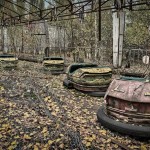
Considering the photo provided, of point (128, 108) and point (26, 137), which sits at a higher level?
point (128, 108)

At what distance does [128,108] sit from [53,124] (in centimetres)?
120

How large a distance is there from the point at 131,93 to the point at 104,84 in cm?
236

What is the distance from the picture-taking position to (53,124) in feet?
13.4

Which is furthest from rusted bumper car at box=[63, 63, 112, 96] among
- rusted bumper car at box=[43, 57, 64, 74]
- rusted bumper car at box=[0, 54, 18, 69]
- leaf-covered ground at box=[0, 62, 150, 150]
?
rusted bumper car at box=[0, 54, 18, 69]

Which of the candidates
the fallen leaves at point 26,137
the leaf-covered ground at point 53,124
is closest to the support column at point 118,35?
the leaf-covered ground at point 53,124

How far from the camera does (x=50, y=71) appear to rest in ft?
31.8

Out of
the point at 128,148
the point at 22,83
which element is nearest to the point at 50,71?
the point at 22,83

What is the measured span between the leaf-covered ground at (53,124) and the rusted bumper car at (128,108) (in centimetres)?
15

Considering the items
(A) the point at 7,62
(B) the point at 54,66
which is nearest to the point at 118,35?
(B) the point at 54,66

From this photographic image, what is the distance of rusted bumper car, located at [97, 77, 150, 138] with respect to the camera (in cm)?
367

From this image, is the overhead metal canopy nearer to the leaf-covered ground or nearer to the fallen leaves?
the leaf-covered ground

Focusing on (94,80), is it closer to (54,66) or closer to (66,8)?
(54,66)

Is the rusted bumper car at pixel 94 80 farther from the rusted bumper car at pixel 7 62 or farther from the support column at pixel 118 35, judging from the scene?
the rusted bumper car at pixel 7 62

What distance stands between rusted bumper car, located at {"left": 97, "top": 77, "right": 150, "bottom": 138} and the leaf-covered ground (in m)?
0.15
